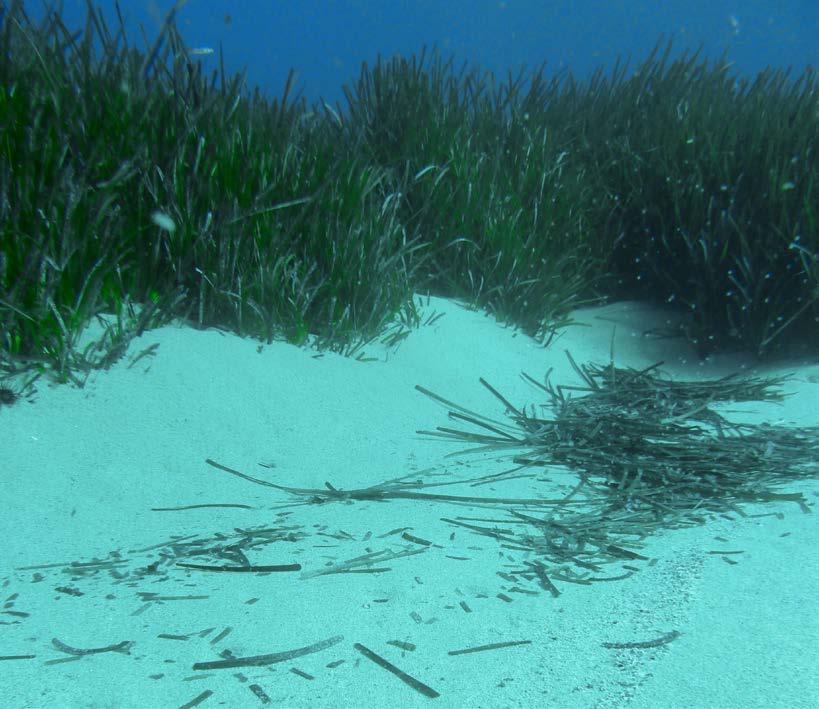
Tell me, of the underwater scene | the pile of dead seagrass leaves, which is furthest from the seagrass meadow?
the pile of dead seagrass leaves

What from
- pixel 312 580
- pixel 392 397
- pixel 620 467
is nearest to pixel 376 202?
pixel 392 397

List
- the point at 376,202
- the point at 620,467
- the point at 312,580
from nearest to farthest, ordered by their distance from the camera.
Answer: the point at 312,580 < the point at 620,467 < the point at 376,202

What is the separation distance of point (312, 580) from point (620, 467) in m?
1.22

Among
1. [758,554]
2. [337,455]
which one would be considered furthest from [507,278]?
[758,554]

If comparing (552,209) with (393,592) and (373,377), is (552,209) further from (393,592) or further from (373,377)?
(393,592)

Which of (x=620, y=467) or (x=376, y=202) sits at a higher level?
(x=376, y=202)

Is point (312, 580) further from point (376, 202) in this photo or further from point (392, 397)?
point (376, 202)

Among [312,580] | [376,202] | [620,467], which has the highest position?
[376,202]

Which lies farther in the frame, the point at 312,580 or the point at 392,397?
the point at 392,397

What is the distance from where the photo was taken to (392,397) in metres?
2.97

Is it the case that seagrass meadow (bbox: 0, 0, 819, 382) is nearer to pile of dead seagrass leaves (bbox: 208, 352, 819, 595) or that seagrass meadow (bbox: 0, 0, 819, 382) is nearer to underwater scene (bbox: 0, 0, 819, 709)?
underwater scene (bbox: 0, 0, 819, 709)

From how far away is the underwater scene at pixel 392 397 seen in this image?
1233mm

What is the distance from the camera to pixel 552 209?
15.1ft

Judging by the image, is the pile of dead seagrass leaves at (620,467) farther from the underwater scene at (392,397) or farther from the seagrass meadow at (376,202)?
the seagrass meadow at (376,202)
